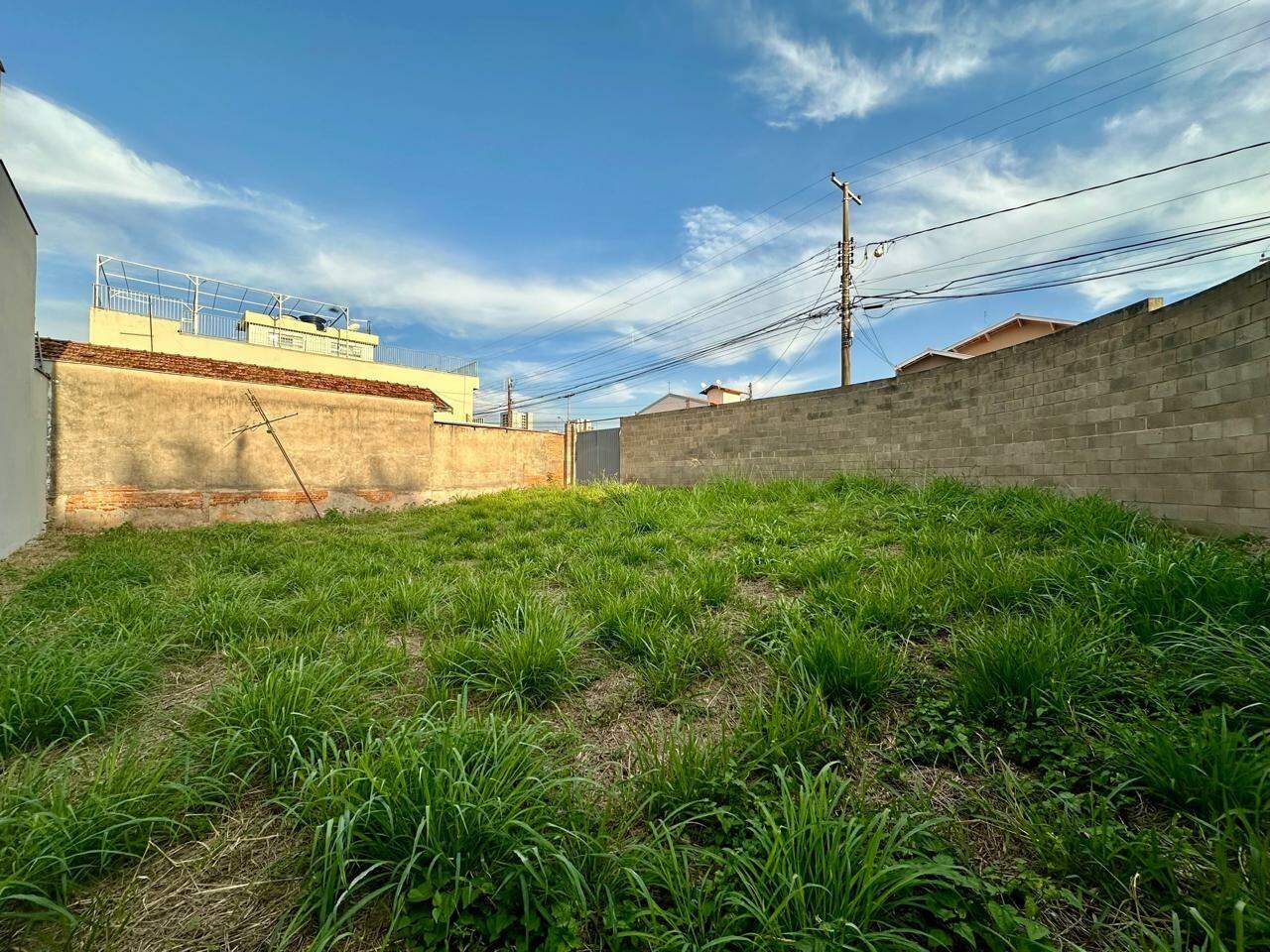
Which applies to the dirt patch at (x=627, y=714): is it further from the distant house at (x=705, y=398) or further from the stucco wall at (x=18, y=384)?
the distant house at (x=705, y=398)

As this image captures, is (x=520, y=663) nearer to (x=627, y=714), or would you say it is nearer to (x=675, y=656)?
(x=627, y=714)

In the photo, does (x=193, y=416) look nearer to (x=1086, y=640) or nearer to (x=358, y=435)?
(x=358, y=435)

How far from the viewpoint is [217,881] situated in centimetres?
126

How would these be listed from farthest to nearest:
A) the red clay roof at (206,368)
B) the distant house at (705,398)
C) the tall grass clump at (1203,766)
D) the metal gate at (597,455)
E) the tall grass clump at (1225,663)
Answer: the distant house at (705,398) → the metal gate at (597,455) → the red clay roof at (206,368) → the tall grass clump at (1225,663) → the tall grass clump at (1203,766)

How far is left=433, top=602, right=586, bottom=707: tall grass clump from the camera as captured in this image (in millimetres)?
2143

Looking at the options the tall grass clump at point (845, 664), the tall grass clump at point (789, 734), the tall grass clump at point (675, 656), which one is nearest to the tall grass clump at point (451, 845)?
the tall grass clump at point (789, 734)

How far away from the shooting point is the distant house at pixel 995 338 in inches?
758

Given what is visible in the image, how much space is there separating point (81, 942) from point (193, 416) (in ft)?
31.1

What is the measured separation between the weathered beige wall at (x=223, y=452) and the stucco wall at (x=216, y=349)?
5.91m

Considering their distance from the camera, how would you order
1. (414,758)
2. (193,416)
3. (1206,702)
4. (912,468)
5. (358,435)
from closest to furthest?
(414,758) < (1206,702) < (912,468) < (193,416) < (358,435)

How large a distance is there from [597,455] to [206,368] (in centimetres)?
769

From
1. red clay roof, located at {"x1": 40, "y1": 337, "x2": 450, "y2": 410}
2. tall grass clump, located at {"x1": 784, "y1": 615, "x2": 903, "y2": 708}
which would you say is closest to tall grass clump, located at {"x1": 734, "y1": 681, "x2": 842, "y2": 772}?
tall grass clump, located at {"x1": 784, "y1": 615, "x2": 903, "y2": 708}

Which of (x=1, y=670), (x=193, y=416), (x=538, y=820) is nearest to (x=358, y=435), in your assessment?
(x=193, y=416)

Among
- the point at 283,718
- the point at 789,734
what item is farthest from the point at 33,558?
the point at 789,734
